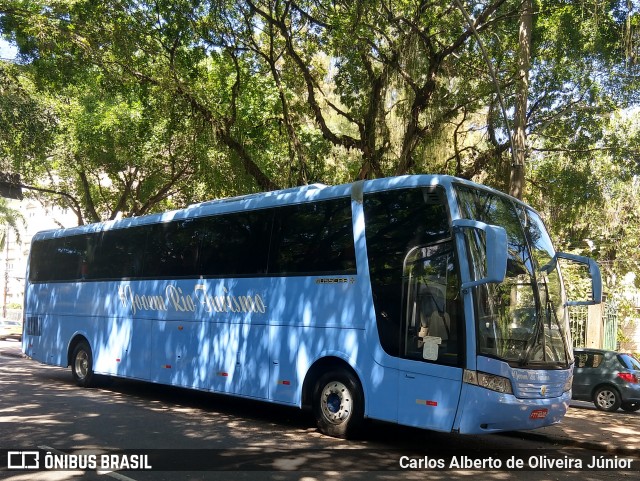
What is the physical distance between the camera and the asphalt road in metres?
6.88

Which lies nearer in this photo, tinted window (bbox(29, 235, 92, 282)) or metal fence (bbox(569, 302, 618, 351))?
tinted window (bbox(29, 235, 92, 282))

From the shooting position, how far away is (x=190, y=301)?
37.2ft

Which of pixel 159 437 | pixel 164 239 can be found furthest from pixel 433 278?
pixel 164 239

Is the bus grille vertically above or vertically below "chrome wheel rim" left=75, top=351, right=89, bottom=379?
above

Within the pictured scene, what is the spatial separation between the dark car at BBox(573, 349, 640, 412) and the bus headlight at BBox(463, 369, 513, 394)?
855 centimetres

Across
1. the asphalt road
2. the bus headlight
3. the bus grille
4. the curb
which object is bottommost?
the curb

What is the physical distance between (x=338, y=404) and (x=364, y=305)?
1466mm

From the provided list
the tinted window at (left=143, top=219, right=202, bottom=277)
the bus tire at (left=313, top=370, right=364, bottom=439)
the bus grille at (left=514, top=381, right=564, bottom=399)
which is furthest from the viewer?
the tinted window at (left=143, top=219, right=202, bottom=277)

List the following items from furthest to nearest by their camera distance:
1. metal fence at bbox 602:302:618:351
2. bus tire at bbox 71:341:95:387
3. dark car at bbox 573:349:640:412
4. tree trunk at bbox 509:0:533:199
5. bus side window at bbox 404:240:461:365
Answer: metal fence at bbox 602:302:618:351, dark car at bbox 573:349:640:412, bus tire at bbox 71:341:95:387, tree trunk at bbox 509:0:533:199, bus side window at bbox 404:240:461:365

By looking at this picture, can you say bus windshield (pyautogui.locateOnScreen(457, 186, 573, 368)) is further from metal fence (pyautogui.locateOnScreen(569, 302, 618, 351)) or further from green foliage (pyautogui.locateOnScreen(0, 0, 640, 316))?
metal fence (pyautogui.locateOnScreen(569, 302, 618, 351))

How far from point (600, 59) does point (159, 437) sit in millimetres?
12368

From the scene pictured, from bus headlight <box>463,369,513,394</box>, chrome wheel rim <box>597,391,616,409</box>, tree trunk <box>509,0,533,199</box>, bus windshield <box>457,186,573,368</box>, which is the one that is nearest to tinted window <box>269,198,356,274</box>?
bus windshield <box>457,186,573,368</box>

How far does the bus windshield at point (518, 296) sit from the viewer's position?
7.49m

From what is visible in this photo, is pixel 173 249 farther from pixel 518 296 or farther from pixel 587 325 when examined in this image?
pixel 587 325
